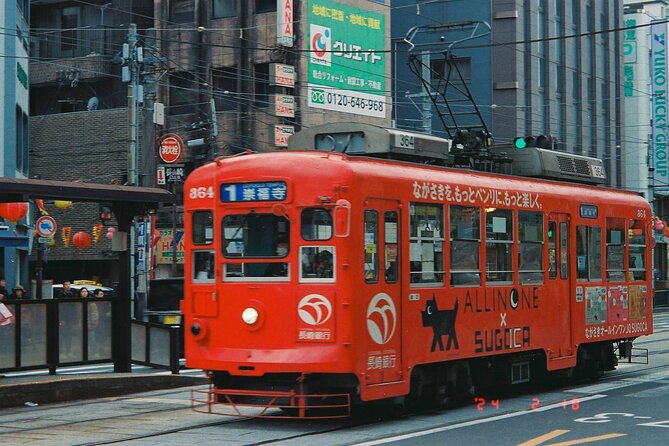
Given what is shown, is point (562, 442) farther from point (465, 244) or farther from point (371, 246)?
point (465, 244)

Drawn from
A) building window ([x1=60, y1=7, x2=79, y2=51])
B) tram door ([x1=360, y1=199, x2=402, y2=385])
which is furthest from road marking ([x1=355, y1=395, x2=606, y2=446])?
building window ([x1=60, y1=7, x2=79, y2=51])

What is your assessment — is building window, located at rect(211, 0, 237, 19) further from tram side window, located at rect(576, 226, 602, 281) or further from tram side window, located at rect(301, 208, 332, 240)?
tram side window, located at rect(301, 208, 332, 240)

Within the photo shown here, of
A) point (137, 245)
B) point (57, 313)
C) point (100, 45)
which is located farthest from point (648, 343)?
point (100, 45)

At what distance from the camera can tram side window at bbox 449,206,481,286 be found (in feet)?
50.3

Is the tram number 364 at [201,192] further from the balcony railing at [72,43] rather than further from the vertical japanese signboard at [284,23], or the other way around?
A: the balcony railing at [72,43]

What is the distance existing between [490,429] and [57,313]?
8017 millimetres

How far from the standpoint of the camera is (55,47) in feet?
185

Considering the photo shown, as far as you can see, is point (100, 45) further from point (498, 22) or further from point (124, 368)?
point (124, 368)

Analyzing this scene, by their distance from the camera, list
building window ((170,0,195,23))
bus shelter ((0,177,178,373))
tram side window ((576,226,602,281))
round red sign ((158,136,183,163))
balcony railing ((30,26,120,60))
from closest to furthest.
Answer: bus shelter ((0,177,178,373)) → tram side window ((576,226,602,281)) → round red sign ((158,136,183,163)) → building window ((170,0,195,23)) → balcony railing ((30,26,120,60))

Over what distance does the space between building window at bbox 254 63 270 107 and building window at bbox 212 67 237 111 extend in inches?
43.7

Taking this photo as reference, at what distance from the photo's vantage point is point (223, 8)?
163ft

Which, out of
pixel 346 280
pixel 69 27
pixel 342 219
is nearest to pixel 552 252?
pixel 346 280

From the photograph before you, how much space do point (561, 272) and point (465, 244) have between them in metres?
3.13

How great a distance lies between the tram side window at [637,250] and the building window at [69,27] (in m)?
39.5
